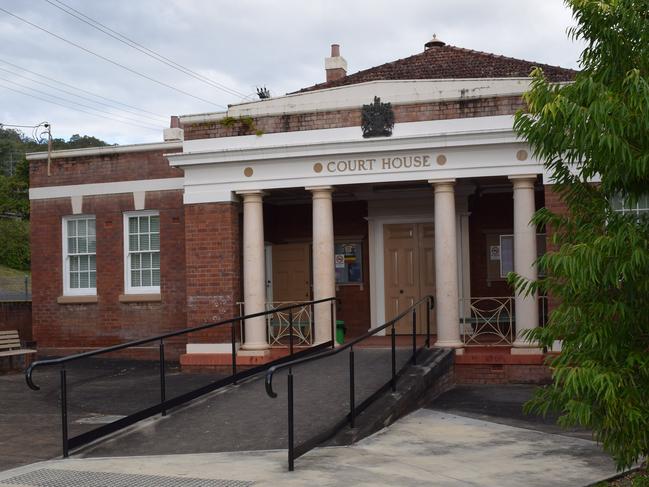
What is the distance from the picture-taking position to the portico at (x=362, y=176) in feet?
43.7

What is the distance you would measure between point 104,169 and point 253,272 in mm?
4962

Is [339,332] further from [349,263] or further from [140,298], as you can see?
[140,298]

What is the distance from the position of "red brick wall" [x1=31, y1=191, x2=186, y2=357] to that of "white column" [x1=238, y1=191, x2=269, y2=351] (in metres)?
2.63

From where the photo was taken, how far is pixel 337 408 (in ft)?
32.2

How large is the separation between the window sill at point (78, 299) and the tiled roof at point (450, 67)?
7.16 metres

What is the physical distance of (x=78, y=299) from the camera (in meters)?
17.5

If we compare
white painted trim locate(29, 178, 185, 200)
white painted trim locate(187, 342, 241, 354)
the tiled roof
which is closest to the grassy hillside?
white painted trim locate(29, 178, 185, 200)

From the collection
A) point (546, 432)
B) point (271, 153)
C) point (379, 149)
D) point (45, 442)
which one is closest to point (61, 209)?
point (271, 153)

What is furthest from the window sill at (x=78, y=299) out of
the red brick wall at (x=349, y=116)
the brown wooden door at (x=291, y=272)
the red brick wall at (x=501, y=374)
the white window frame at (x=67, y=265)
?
the red brick wall at (x=501, y=374)

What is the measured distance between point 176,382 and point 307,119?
4.98 meters

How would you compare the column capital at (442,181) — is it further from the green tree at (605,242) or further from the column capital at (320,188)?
the green tree at (605,242)

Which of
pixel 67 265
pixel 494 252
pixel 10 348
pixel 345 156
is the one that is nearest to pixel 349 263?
pixel 494 252

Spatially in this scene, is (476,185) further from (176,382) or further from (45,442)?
(45,442)

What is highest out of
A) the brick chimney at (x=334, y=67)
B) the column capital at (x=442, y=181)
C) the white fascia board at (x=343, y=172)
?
the brick chimney at (x=334, y=67)
